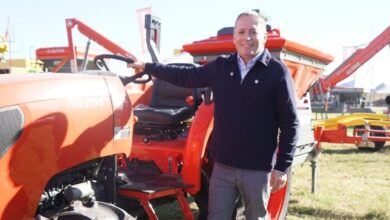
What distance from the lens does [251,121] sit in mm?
2285

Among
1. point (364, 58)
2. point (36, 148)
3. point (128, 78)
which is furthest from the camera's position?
point (364, 58)

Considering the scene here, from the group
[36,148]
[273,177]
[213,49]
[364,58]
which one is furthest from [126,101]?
[364,58]

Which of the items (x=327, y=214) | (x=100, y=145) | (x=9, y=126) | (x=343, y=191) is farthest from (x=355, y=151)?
(x=9, y=126)

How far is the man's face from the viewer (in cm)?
Result: 226

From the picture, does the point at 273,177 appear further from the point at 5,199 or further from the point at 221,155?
the point at 5,199

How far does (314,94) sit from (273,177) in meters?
3.55

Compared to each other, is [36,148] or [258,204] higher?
[36,148]

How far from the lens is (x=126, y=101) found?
249cm

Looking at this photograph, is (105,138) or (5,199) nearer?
(5,199)

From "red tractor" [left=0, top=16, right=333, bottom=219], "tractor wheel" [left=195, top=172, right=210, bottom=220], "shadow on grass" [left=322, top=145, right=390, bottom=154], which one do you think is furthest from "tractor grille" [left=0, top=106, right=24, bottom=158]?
"shadow on grass" [left=322, top=145, right=390, bottom=154]

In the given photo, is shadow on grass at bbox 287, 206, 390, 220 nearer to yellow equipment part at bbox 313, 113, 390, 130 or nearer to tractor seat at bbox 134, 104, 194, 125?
→ tractor seat at bbox 134, 104, 194, 125

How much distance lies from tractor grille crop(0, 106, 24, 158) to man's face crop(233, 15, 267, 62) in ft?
3.57

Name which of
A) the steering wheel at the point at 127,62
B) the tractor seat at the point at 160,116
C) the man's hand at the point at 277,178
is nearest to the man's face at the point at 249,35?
the man's hand at the point at 277,178

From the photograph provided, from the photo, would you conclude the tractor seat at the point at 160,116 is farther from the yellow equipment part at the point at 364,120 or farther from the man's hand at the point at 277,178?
the yellow equipment part at the point at 364,120
